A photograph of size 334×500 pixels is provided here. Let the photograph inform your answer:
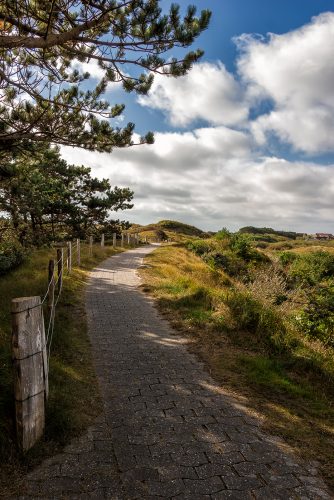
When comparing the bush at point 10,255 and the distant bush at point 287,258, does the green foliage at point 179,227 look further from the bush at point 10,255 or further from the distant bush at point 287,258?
the bush at point 10,255

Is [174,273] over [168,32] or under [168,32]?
under

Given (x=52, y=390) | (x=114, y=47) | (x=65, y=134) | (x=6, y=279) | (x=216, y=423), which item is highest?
(x=114, y=47)

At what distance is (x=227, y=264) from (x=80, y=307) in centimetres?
1950

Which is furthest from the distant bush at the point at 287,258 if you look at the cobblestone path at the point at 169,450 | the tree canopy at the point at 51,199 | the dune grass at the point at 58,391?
the cobblestone path at the point at 169,450

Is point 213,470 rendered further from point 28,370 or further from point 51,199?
point 51,199

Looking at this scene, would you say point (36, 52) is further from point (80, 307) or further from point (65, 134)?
point (80, 307)

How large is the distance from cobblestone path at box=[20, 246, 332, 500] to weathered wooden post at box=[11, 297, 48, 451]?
37cm

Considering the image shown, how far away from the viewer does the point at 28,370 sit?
3.54 m

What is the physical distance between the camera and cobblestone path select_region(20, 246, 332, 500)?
318cm

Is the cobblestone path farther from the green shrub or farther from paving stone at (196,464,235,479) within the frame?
the green shrub

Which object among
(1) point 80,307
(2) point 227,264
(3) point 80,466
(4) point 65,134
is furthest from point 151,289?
(2) point 227,264

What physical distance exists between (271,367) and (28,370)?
13.8 feet

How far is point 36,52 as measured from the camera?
7.21m

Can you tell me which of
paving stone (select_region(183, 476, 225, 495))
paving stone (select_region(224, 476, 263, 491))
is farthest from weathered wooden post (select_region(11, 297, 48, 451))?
paving stone (select_region(224, 476, 263, 491))
